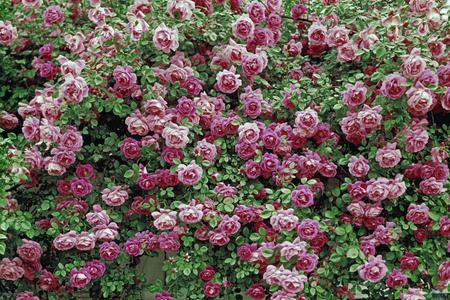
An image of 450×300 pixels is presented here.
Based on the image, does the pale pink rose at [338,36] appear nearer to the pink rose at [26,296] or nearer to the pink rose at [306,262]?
the pink rose at [306,262]

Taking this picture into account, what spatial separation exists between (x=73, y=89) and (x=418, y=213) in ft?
4.09

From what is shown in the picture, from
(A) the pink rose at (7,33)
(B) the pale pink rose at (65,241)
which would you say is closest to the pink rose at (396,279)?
(B) the pale pink rose at (65,241)

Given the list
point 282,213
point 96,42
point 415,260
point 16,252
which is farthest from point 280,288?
point 96,42

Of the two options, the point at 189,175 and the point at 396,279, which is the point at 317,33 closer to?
the point at 189,175

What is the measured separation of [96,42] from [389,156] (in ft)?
3.79

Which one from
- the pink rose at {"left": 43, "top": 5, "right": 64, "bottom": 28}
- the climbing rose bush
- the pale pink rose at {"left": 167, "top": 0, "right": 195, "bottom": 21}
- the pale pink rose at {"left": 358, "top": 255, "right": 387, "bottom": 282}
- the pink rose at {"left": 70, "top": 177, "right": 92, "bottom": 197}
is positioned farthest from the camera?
the pink rose at {"left": 43, "top": 5, "right": 64, "bottom": 28}

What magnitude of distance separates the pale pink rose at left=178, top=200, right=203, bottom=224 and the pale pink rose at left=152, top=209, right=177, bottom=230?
0.03 m

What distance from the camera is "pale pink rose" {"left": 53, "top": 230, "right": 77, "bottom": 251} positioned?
8.08ft

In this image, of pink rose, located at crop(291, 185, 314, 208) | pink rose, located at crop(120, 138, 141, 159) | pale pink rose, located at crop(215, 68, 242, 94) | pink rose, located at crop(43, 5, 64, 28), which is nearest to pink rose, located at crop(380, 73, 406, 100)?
pink rose, located at crop(291, 185, 314, 208)

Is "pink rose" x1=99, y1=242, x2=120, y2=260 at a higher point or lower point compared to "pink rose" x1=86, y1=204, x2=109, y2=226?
lower

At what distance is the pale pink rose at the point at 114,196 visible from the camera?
2.53 metres

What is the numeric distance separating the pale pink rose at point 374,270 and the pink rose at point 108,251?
83 centimetres

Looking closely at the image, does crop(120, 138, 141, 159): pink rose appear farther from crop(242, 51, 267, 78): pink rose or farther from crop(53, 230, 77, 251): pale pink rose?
crop(242, 51, 267, 78): pink rose

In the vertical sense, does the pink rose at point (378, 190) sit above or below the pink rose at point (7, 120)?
above
